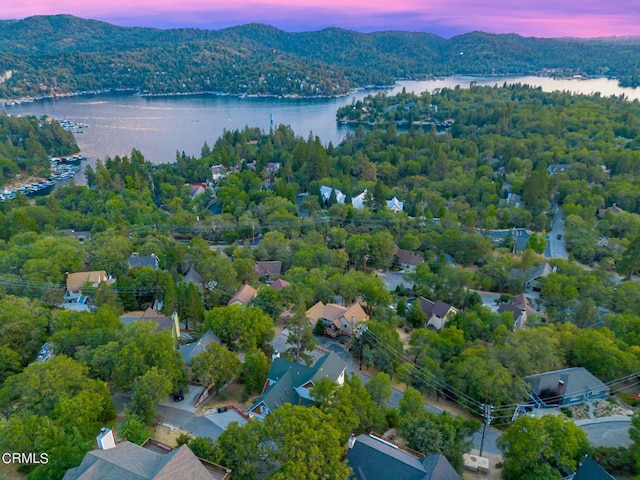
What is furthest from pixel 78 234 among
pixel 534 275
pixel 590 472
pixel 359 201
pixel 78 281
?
pixel 590 472

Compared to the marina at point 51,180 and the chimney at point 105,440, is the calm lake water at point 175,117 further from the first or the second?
the chimney at point 105,440

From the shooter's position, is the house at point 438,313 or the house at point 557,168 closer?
the house at point 438,313

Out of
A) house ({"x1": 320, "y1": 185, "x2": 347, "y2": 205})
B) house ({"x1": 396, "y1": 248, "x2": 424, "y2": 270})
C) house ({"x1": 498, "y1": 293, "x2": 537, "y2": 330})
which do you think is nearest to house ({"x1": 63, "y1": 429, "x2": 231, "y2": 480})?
house ({"x1": 498, "y1": 293, "x2": 537, "y2": 330})

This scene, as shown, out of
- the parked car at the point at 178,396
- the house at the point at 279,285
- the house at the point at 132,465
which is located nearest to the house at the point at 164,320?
the parked car at the point at 178,396

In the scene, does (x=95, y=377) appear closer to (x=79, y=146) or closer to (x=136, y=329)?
(x=136, y=329)

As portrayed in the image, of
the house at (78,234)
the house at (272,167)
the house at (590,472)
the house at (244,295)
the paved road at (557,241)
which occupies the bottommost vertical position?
the paved road at (557,241)

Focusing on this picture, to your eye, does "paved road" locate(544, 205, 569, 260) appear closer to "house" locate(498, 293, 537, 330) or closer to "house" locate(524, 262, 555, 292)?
"house" locate(524, 262, 555, 292)

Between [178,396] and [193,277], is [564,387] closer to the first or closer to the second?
[178,396]

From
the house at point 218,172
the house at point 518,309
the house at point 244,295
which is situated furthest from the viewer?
the house at point 218,172
